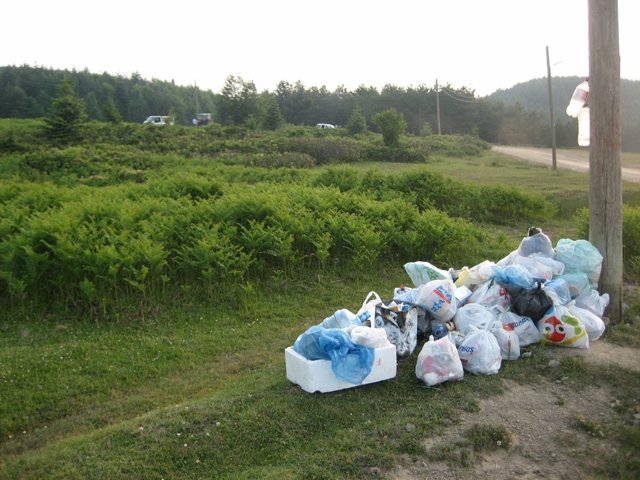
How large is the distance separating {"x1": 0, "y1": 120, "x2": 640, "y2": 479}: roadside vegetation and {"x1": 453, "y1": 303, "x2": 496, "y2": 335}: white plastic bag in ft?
1.47

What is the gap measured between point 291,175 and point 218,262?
9.23m

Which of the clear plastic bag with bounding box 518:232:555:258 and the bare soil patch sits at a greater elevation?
the clear plastic bag with bounding box 518:232:555:258

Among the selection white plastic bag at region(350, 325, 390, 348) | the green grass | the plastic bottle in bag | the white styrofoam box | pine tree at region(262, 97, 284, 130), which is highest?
pine tree at region(262, 97, 284, 130)

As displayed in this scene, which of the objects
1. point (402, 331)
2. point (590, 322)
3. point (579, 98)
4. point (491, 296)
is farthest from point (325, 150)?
point (402, 331)

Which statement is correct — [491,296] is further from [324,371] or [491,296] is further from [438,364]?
[324,371]

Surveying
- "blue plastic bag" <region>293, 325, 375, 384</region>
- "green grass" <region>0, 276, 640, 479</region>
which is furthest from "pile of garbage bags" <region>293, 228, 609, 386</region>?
"green grass" <region>0, 276, 640, 479</region>

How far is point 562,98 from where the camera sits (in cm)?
7306

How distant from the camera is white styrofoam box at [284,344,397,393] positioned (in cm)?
467

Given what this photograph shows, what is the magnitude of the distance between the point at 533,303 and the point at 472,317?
60 cm

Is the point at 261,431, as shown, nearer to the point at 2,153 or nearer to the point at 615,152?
the point at 615,152

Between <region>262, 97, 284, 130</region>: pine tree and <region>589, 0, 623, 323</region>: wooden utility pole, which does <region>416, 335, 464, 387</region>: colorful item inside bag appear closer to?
<region>589, 0, 623, 323</region>: wooden utility pole

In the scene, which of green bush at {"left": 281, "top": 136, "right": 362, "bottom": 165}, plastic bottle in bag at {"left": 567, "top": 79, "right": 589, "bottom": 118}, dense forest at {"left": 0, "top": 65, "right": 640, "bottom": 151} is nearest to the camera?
plastic bottle in bag at {"left": 567, "top": 79, "right": 589, "bottom": 118}

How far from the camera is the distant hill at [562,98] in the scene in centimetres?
4944

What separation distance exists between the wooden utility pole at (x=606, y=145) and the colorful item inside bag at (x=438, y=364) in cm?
252
